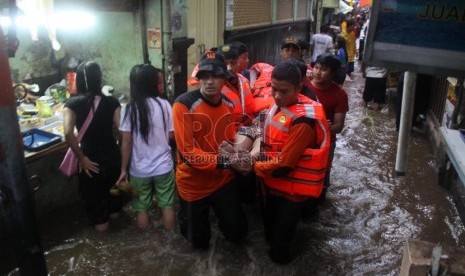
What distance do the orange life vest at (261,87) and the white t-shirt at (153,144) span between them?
44.2 inches

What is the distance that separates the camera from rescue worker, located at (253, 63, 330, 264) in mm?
3337

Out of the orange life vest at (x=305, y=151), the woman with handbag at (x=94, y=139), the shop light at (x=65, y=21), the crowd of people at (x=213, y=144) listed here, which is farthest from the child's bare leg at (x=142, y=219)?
the shop light at (x=65, y=21)

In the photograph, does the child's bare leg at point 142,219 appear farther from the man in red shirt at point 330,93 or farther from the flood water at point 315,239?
the man in red shirt at point 330,93

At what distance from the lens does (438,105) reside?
7.30 m

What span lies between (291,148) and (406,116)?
1.46 m

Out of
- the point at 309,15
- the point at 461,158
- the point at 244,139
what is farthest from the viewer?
the point at 309,15

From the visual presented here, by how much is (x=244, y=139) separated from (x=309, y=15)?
1204cm

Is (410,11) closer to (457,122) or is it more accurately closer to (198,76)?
(198,76)

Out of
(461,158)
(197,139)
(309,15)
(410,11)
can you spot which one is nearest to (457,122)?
(461,158)

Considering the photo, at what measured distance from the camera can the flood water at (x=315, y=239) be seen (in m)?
3.96

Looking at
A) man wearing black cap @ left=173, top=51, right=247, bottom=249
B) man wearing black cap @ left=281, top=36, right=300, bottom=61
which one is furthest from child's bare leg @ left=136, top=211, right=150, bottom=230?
Answer: man wearing black cap @ left=281, top=36, right=300, bottom=61

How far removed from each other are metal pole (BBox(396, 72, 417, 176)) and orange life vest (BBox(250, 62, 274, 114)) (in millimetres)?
2324

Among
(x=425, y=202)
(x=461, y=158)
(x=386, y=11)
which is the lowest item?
(x=425, y=202)

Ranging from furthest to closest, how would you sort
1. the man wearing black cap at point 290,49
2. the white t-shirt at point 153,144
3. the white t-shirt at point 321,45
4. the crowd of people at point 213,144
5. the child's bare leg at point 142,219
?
the white t-shirt at point 321,45 → the man wearing black cap at point 290,49 → the child's bare leg at point 142,219 → the white t-shirt at point 153,144 → the crowd of people at point 213,144
